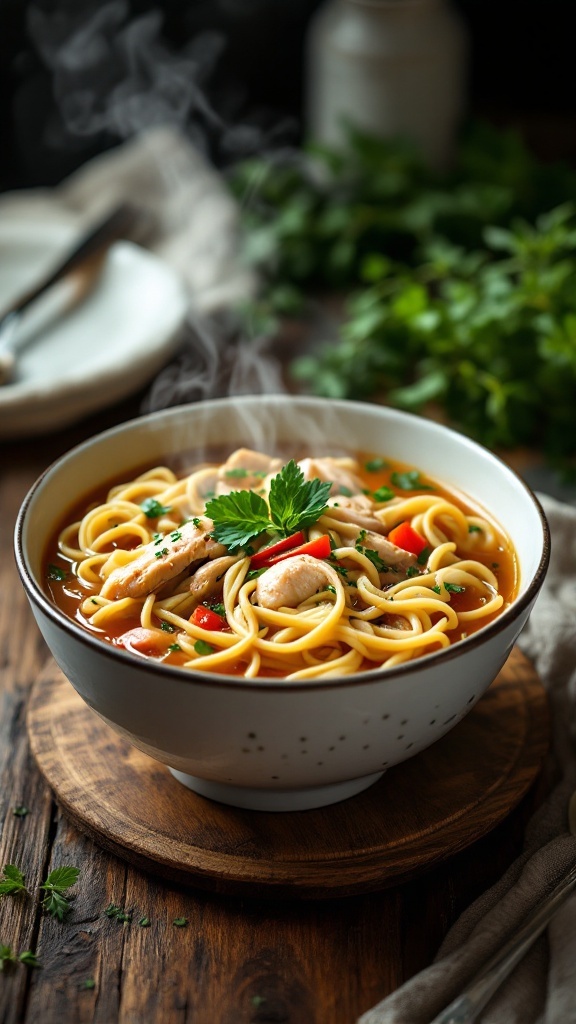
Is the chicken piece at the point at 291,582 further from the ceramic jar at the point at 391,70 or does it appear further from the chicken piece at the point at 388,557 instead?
the ceramic jar at the point at 391,70

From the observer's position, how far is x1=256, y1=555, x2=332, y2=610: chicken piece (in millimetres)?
3146

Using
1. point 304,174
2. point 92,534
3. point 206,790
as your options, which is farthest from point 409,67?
point 206,790

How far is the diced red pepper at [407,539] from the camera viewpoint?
3502 millimetres

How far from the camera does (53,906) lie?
9.80 ft

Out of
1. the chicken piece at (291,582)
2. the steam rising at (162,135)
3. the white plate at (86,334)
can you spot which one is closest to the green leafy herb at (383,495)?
the chicken piece at (291,582)

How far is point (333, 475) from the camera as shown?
3.77 metres

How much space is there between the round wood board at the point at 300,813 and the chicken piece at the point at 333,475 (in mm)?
878

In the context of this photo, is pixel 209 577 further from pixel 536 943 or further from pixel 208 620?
pixel 536 943

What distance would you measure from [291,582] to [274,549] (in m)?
0.20

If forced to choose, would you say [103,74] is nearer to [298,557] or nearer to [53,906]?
[298,557]

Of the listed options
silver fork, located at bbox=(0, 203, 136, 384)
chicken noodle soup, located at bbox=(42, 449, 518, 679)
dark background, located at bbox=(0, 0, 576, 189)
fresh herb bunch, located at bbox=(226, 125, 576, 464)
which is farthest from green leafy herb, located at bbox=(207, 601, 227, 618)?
dark background, located at bbox=(0, 0, 576, 189)

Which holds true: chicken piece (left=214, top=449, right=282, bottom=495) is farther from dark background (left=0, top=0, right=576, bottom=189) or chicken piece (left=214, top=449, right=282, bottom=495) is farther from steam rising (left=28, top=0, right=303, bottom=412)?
dark background (left=0, top=0, right=576, bottom=189)

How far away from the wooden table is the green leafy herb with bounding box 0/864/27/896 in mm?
27

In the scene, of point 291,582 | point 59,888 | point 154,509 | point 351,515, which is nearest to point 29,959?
point 59,888
